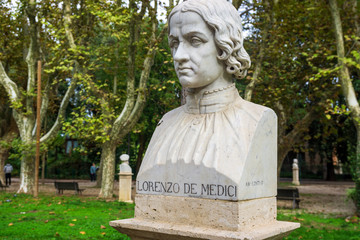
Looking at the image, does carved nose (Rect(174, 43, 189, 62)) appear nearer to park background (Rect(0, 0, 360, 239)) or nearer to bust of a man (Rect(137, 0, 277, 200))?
bust of a man (Rect(137, 0, 277, 200))

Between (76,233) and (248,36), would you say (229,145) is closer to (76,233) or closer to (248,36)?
(76,233)

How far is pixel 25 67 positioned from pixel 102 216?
48.9ft

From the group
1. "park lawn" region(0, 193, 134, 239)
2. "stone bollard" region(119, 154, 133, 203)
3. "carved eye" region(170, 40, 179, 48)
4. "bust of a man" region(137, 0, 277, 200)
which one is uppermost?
"carved eye" region(170, 40, 179, 48)

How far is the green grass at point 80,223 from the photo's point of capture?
7914 mm

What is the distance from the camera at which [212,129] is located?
3344 millimetres

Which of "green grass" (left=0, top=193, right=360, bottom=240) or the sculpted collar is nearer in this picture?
the sculpted collar

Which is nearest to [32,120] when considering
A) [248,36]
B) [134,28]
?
[134,28]

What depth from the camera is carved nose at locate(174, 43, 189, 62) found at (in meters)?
3.29

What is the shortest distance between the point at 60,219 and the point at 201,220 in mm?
7545

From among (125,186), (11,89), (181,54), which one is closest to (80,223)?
(125,186)

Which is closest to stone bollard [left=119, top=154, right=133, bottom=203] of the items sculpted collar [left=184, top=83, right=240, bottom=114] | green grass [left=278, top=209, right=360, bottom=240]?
green grass [left=278, top=209, right=360, bottom=240]

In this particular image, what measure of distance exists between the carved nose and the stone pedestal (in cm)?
116

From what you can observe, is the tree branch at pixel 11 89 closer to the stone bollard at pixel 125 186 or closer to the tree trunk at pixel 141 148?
the stone bollard at pixel 125 186

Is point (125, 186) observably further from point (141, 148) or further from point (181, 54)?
point (181, 54)
